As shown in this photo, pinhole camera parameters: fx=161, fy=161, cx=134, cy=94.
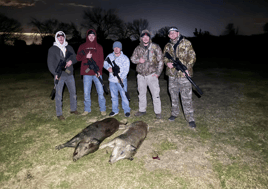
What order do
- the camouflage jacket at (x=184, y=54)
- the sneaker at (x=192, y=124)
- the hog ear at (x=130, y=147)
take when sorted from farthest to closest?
the sneaker at (x=192, y=124)
the camouflage jacket at (x=184, y=54)
the hog ear at (x=130, y=147)

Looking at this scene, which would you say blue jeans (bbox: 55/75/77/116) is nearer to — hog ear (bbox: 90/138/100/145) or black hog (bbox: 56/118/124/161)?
black hog (bbox: 56/118/124/161)

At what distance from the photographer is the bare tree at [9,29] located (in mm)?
35969

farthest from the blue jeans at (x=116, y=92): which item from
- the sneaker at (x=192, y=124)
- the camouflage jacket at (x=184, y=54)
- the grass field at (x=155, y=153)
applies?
the sneaker at (x=192, y=124)

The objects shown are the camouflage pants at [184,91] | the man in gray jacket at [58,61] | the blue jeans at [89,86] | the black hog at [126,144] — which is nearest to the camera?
the black hog at [126,144]

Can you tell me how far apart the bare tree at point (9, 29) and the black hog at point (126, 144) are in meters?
45.2

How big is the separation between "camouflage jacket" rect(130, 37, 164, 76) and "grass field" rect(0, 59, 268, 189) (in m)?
1.64

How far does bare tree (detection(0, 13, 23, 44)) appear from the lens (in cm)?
3597

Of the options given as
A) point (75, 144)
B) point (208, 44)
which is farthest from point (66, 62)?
point (208, 44)

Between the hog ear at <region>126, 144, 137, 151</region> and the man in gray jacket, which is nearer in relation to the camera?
the hog ear at <region>126, 144, 137, 151</region>

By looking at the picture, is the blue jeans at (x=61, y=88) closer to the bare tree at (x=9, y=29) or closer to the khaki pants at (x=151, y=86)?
the khaki pants at (x=151, y=86)

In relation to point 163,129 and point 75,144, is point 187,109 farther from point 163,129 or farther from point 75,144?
point 75,144

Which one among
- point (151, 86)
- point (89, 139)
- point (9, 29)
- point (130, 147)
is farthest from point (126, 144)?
point (9, 29)

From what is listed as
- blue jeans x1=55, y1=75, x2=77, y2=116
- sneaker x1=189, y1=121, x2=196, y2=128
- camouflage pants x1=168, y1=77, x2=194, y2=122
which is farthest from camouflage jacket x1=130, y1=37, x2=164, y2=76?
blue jeans x1=55, y1=75, x2=77, y2=116

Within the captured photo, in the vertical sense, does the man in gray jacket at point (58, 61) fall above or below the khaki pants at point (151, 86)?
above
